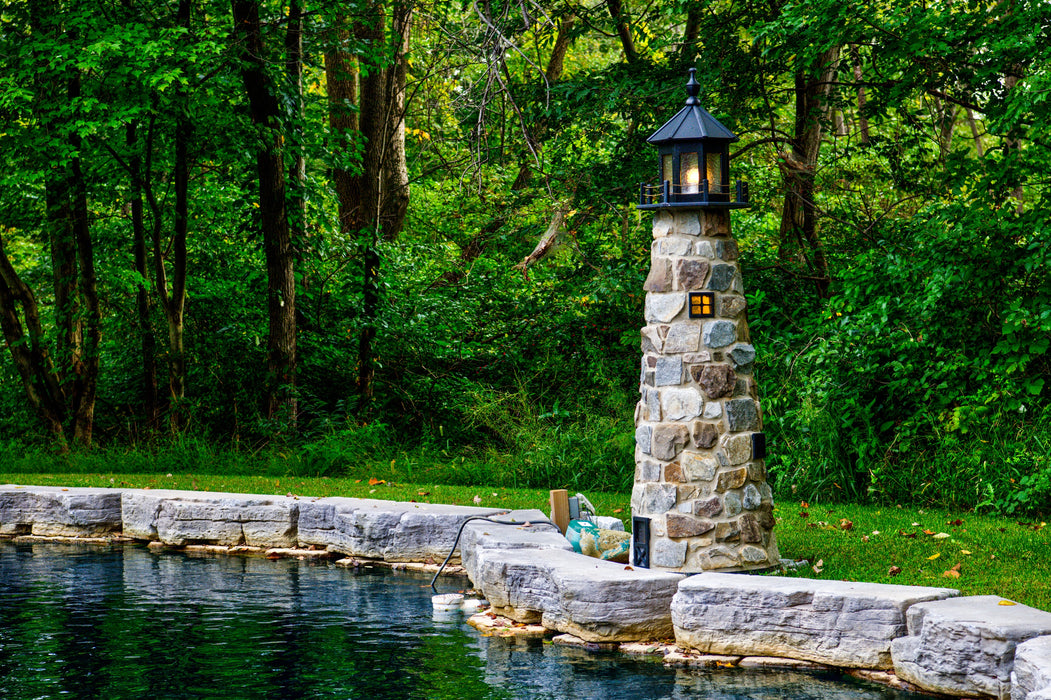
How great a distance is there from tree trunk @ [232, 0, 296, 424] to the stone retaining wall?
3860mm

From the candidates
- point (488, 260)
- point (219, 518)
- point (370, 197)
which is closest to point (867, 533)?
point (219, 518)

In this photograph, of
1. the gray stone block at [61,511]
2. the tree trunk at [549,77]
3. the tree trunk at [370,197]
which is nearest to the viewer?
the gray stone block at [61,511]

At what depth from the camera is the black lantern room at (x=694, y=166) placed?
711 centimetres

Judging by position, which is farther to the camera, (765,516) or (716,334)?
(765,516)

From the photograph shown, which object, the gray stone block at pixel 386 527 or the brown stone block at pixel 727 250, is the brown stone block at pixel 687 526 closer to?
the brown stone block at pixel 727 250

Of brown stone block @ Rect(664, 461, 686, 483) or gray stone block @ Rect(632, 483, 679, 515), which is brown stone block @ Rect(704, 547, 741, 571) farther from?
brown stone block @ Rect(664, 461, 686, 483)

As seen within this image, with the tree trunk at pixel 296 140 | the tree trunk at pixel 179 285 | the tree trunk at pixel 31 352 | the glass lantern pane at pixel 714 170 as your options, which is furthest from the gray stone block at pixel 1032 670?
A: the tree trunk at pixel 31 352

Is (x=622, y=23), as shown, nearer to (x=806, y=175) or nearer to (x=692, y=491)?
(x=806, y=175)

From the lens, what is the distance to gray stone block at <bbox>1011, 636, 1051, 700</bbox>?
4543 mm

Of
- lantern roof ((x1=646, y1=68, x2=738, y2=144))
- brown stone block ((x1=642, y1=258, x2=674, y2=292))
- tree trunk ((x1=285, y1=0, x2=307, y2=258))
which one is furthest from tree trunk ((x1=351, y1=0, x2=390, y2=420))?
brown stone block ((x1=642, y1=258, x2=674, y2=292))

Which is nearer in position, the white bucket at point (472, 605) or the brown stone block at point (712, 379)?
the brown stone block at point (712, 379)

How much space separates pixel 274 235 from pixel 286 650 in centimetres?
787

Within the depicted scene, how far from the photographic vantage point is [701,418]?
704 centimetres

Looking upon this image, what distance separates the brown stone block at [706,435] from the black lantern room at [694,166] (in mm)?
1497
